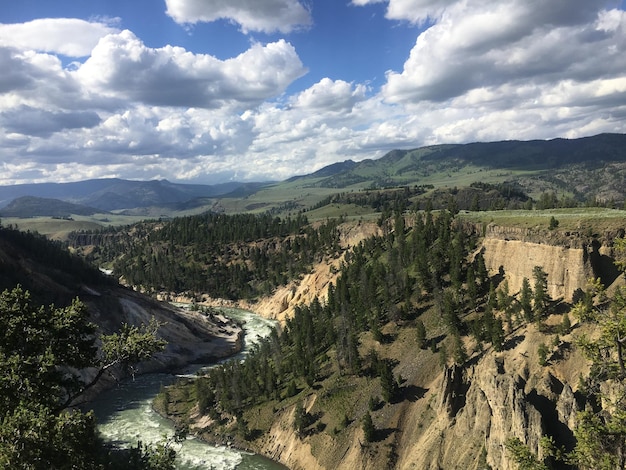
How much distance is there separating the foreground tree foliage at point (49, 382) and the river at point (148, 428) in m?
32.0

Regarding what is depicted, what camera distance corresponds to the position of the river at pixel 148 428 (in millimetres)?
65062

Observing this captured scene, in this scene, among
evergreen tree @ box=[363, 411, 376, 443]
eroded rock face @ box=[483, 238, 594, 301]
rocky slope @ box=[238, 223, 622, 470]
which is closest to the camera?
rocky slope @ box=[238, 223, 622, 470]

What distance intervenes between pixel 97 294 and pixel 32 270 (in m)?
17.5

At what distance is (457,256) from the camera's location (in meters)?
85.5

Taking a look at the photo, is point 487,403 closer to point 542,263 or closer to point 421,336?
point 421,336

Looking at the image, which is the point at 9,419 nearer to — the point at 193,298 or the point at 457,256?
the point at 457,256

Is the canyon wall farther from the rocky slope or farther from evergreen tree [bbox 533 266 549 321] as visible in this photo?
evergreen tree [bbox 533 266 549 321]

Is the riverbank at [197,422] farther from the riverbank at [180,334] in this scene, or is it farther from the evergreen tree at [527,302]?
the evergreen tree at [527,302]

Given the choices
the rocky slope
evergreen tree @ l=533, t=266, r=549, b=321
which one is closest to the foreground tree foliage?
the rocky slope

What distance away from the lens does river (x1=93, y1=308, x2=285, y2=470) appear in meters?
65.1

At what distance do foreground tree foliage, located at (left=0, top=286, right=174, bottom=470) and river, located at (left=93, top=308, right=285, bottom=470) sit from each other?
32.0 m

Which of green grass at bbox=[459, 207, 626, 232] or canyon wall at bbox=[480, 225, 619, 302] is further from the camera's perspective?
green grass at bbox=[459, 207, 626, 232]

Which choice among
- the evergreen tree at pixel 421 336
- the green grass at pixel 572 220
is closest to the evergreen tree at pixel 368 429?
the evergreen tree at pixel 421 336

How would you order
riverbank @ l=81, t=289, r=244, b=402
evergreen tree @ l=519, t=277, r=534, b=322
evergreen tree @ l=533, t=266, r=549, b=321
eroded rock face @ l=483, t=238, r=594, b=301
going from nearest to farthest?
evergreen tree @ l=533, t=266, r=549, b=321 < evergreen tree @ l=519, t=277, r=534, b=322 < eroded rock face @ l=483, t=238, r=594, b=301 < riverbank @ l=81, t=289, r=244, b=402
